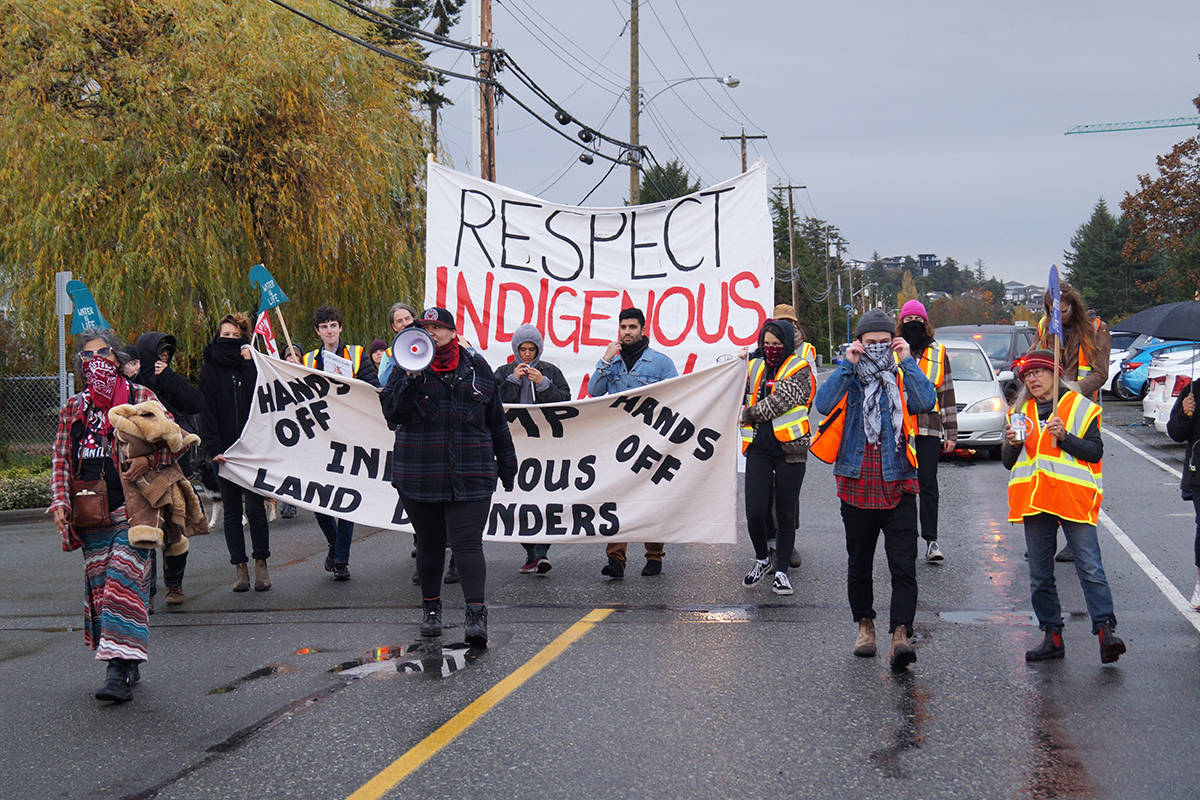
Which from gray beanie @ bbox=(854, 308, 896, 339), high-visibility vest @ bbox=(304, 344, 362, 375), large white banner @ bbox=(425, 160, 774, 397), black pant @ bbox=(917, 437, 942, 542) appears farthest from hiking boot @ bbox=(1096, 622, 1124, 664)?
high-visibility vest @ bbox=(304, 344, 362, 375)

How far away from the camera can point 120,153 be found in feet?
54.3

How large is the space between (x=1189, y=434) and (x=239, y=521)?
6.37 metres

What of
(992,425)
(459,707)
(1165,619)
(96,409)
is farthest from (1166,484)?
(96,409)

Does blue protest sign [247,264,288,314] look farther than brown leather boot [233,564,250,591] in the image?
Yes

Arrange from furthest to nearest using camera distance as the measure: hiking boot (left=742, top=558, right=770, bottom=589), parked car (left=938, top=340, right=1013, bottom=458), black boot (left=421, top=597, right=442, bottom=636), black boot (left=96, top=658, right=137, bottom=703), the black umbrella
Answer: parked car (left=938, top=340, right=1013, bottom=458)
the black umbrella
hiking boot (left=742, top=558, right=770, bottom=589)
black boot (left=421, top=597, right=442, bottom=636)
black boot (left=96, top=658, right=137, bottom=703)

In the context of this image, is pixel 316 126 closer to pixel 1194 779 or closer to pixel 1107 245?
pixel 1194 779

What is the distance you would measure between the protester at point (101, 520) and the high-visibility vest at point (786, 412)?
3.93 metres

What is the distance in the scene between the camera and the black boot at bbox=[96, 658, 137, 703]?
18.6 ft

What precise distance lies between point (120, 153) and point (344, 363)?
29.9 feet

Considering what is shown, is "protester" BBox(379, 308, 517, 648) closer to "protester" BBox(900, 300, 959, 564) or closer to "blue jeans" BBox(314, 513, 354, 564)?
"blue jeans" BBox(314, 513, 354, 564)

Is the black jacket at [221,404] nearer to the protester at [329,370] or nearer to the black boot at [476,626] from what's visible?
the protester at [329,370]

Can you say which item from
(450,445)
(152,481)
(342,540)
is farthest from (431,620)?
(342,540)

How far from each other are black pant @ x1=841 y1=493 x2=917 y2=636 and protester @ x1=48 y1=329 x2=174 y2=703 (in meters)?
3.61

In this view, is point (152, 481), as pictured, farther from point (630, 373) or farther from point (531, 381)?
point (630, 373)
